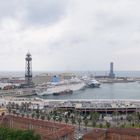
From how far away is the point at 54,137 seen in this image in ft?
49.8

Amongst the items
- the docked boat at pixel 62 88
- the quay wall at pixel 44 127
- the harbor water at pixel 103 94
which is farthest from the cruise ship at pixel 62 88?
the quay wall at pixel 44 127

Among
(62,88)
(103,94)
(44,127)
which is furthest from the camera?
(62,88)

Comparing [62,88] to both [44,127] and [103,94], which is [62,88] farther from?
[44,127]

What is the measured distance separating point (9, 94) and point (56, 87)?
810 cm

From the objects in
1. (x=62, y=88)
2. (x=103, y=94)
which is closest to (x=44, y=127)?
(x=103, y=94)

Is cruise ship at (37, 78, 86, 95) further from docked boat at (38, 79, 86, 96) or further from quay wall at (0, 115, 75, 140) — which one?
quay wall at (0, 115, 75, 140)

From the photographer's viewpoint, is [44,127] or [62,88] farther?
[62,88]

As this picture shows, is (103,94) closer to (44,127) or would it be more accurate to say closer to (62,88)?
(62,88)

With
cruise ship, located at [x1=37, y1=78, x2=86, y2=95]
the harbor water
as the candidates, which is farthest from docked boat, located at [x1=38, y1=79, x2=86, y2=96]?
the harbor water

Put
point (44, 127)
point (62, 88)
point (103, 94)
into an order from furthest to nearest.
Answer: point (62, 88), point (103, 94), point (44, 127)

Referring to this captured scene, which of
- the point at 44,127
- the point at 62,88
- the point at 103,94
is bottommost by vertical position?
the point at 103,94

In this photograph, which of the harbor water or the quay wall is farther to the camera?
the harbor water

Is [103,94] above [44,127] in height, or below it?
below

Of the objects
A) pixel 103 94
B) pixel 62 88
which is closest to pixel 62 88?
pixel 62 88
